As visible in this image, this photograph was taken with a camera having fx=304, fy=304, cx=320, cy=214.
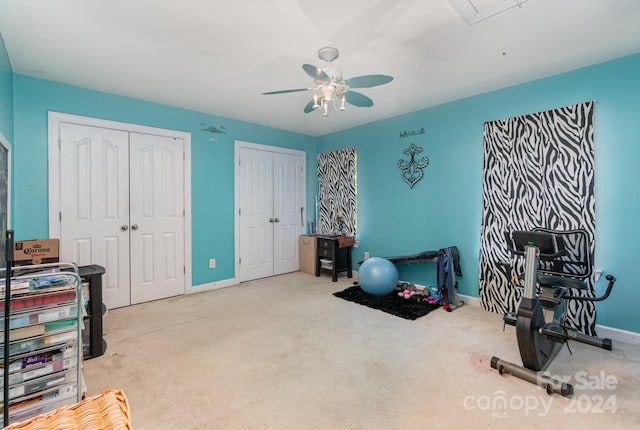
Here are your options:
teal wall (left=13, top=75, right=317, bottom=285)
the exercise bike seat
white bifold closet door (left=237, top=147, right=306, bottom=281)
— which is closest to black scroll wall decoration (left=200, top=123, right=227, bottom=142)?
teal wall (left=13, top=75, right=317, bottom=285)

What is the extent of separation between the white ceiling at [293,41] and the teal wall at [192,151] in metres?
0.19

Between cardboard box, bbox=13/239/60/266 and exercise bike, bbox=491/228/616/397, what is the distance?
3.54 metres

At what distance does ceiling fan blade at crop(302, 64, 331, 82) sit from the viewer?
208 cm

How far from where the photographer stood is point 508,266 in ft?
10.5

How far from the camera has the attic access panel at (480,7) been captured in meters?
1.87

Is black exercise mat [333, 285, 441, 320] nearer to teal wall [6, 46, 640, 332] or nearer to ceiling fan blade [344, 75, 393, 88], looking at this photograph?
teal wall [6, 46, 640, 332]

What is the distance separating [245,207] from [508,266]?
3.54m

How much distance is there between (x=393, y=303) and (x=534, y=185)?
6.43ft

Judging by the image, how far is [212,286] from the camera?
4.34 metres

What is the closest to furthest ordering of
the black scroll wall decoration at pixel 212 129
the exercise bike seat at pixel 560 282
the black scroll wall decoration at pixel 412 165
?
the exercise bike seat at pixel 560 282 < the black scroll wall decoration at pixel 412 165 < the black scroll wall decoration at pixel 212 129

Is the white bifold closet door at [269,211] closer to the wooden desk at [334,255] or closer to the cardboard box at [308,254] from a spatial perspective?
the cardboard box at [308,254]

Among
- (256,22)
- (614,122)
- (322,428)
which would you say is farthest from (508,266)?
(256,22)

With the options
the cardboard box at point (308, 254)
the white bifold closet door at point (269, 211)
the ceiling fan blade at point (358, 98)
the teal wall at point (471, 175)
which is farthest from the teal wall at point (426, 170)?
the ceiling fan blade at point (358, 98)

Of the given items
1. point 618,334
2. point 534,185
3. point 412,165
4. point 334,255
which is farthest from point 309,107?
point 618,334
